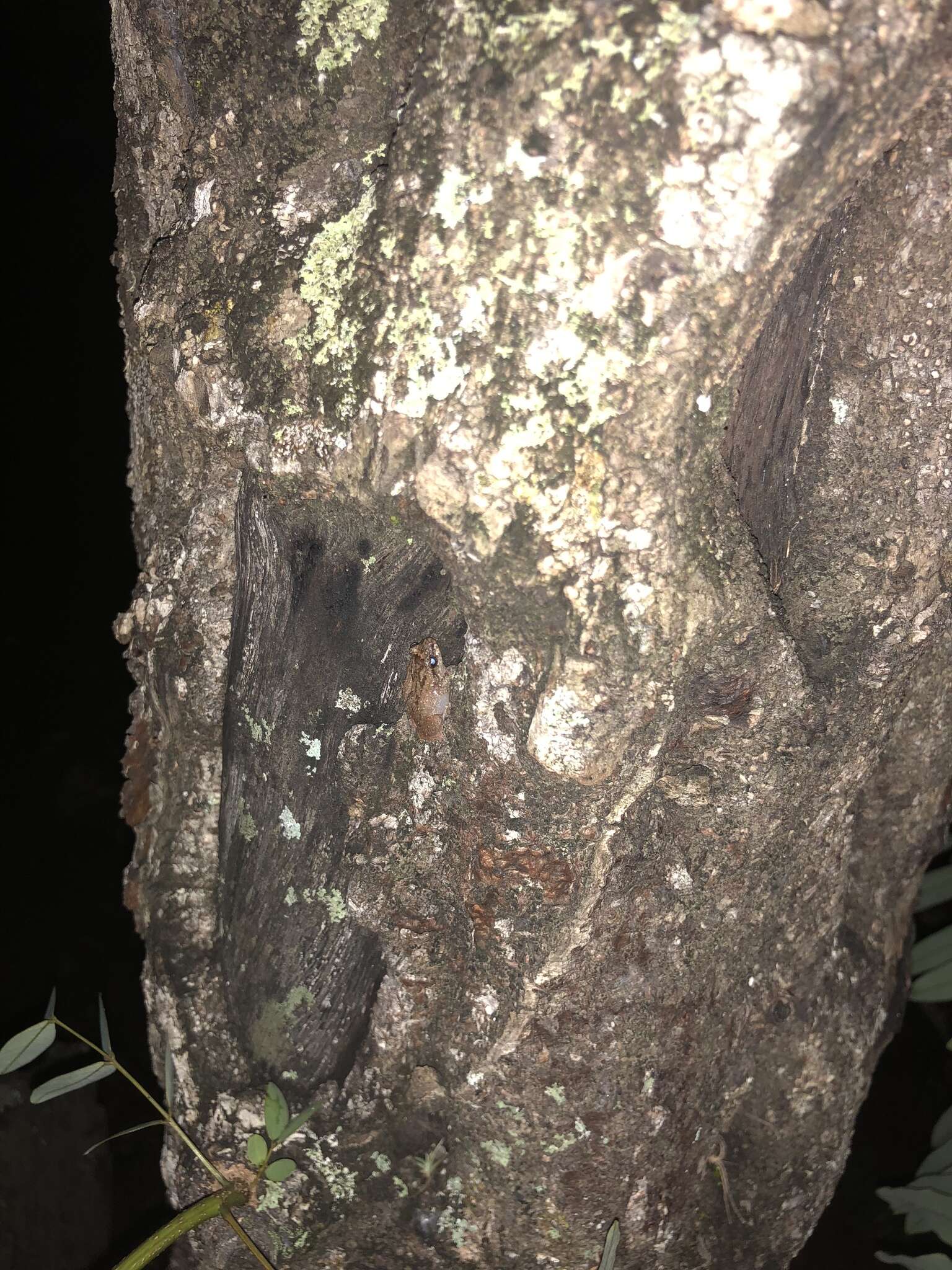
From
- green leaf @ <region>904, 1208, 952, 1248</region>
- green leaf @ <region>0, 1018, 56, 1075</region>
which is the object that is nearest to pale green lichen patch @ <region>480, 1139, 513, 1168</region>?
green leaf @ <region>0, 1018, 56, 1075</region>

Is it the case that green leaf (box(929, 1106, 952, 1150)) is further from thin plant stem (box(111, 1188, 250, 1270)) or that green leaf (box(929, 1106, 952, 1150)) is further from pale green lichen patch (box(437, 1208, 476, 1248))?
thin plant stem (box(111, 1188, 250, 1270))

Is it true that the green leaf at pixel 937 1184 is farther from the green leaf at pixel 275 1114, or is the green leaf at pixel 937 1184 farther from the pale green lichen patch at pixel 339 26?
the pale green lichen patch at pixel 339 26

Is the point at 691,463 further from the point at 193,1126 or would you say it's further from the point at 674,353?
the point at 193,1126

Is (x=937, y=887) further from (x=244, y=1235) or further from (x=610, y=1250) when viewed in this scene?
(x=244, y=1235)

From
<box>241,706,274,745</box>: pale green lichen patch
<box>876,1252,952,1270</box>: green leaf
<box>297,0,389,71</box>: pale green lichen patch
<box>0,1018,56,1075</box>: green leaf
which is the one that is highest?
<box>297,0,389,71</box>: pale green lichen patch

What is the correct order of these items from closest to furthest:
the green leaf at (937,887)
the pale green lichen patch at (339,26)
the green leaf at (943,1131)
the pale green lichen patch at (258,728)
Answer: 1. the pale green lichen patch at (339,26)
2. the pale green lichen patch at (258,728)
3. the green leaf at (943,1131)
4. the green leaf at (937,887)

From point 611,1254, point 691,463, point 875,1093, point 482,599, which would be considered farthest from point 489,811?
point 875,1093

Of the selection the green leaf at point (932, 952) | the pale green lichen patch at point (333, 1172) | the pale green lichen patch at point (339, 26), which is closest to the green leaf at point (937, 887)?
the green leaf at point (932, 952)
